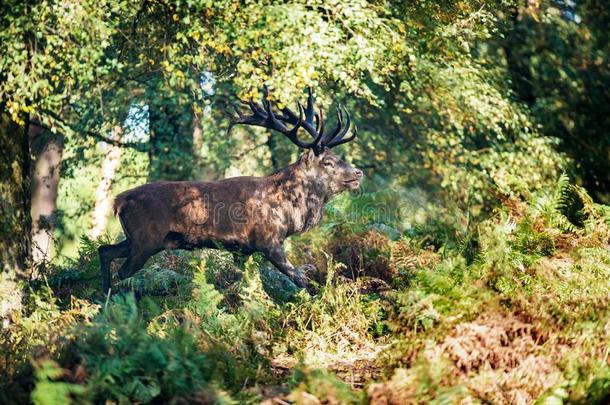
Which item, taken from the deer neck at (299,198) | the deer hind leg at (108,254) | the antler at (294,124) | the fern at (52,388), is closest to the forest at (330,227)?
the fern at (52,388)

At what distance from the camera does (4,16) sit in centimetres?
1013

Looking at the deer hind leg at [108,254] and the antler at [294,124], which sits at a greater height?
the antler at [294,124]

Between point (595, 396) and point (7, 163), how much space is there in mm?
7453

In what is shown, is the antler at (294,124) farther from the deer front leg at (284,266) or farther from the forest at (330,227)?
the deer front leg at (284,266)

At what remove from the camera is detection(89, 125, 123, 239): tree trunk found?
19562mm

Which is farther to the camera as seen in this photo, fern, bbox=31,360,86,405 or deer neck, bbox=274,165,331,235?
deer neck, bbox=274,165,331,235

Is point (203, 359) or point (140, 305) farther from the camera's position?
point (140, 305)

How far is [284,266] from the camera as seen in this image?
38.9ft

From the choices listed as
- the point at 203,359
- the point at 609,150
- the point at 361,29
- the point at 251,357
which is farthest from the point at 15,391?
the point at 609,150

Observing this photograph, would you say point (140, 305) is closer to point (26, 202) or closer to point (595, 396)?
point (26, 202)

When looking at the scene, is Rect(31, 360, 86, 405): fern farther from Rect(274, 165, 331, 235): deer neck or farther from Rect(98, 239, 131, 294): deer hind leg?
Rect(274, 165, 331, 235): deer neck

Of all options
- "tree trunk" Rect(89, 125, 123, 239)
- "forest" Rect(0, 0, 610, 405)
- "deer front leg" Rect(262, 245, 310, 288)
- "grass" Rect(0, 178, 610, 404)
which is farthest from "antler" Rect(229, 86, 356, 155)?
"tree trunk" Rect(89, 125, 123, 239)

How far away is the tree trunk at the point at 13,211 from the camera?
10875 mm

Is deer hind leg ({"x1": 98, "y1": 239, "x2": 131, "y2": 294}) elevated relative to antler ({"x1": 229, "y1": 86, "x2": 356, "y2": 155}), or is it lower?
lower
